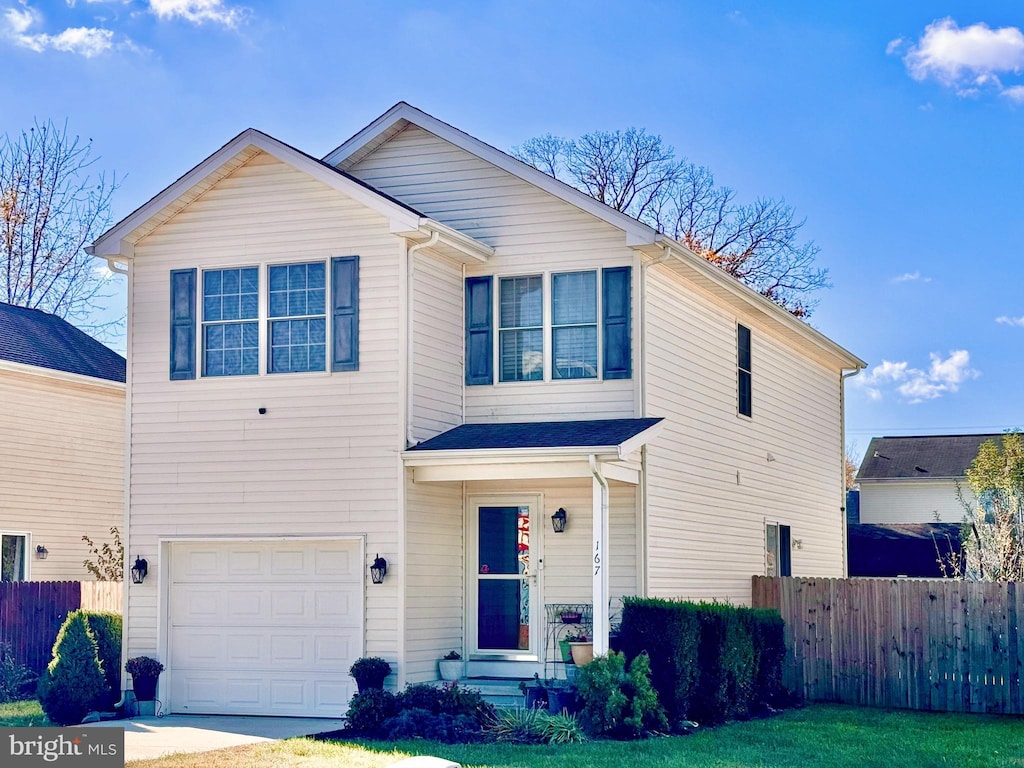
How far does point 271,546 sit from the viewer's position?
16.5 m

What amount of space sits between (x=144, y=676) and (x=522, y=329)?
6217 mm

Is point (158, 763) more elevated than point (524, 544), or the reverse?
point (524, 544)

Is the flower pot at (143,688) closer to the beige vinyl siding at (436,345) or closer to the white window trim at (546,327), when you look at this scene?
the beige vinyl siding at (436,345)

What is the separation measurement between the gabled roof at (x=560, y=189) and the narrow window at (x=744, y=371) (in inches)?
18.0

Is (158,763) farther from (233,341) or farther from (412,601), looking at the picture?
(233,341)

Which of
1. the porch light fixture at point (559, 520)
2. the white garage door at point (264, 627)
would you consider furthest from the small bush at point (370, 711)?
the porch light fixture at point (559, 520)

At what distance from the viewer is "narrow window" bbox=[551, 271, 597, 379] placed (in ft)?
55.5

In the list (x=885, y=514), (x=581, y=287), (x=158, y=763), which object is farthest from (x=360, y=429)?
(x=885, y=514)

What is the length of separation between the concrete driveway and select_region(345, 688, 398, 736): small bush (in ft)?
1.09

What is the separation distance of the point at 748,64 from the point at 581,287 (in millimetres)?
14710

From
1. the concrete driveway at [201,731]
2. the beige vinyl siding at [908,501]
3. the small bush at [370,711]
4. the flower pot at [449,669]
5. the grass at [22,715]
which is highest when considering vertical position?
the beige vinyl siding at [908,501]

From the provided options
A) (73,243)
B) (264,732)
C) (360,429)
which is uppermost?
(73,243)

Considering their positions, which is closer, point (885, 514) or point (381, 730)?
point (381, 730)

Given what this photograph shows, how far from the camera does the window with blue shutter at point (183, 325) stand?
55.5 ft
